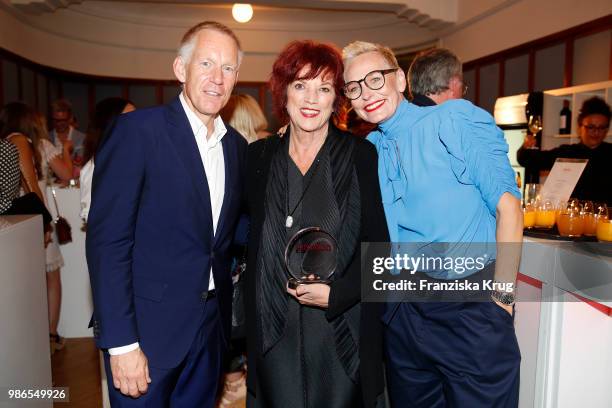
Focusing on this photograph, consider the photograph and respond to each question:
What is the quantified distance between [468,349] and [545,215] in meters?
0.96

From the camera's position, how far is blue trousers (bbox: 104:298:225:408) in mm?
1623

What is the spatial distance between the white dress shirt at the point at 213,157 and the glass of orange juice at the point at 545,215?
4.89ft

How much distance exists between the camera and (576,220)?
2.08m

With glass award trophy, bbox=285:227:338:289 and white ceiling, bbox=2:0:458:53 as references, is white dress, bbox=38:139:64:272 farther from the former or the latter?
white ceiling, bbox=2:0:458:53

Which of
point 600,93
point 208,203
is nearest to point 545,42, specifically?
point 600,93

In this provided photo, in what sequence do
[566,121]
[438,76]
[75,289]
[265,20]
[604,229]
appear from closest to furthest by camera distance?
1. [604,229]
2. [438,76]
3. [75,289]
4. [566,121]
5. [265,20]

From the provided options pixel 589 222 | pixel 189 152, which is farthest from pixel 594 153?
pixel 189 152

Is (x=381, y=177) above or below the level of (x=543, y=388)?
above

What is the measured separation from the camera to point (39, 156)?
3693mm

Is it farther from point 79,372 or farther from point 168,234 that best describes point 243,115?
point 79,372

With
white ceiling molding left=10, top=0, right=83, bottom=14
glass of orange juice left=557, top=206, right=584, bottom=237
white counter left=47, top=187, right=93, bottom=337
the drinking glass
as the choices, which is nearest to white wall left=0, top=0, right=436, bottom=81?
white ceiling molding left=10, top=0, right=83, bottom=14

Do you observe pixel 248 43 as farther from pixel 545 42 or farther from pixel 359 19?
pixel 545 42

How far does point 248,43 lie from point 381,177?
964 centimetres

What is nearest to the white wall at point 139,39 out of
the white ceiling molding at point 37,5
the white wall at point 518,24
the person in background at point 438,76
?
the white ceiling molding at point 37,5
